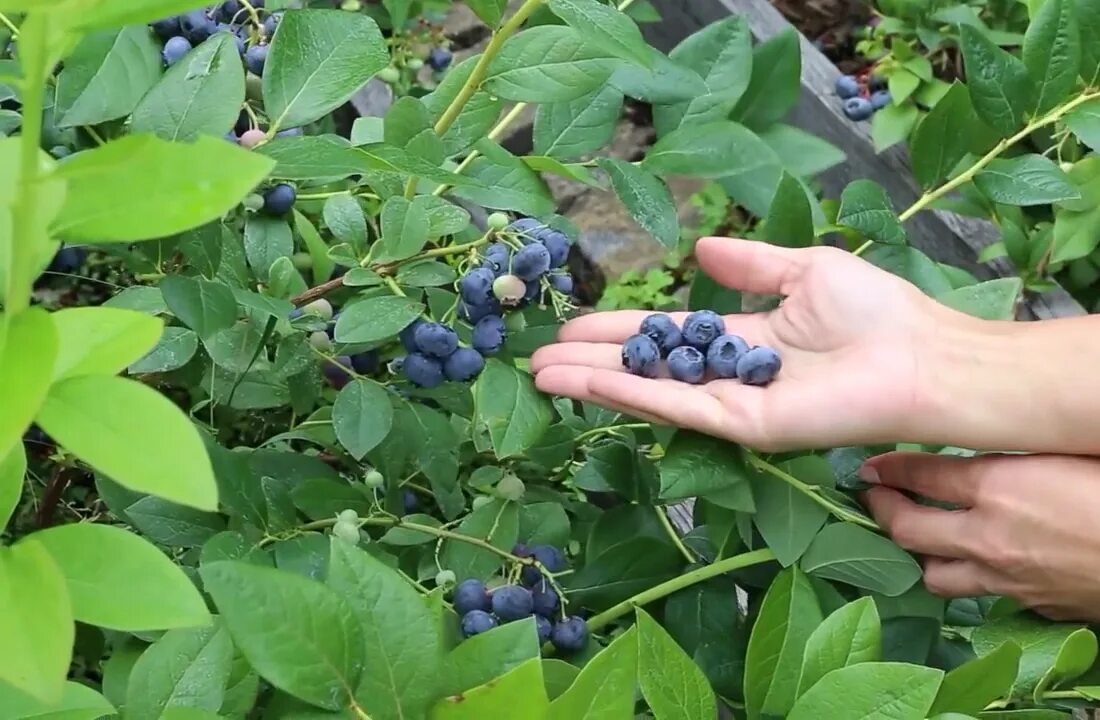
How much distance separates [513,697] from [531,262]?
37 centimetres

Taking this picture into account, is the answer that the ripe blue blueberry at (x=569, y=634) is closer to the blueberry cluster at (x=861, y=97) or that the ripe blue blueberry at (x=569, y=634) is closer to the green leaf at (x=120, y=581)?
the green leaf at (x=120, y=581)

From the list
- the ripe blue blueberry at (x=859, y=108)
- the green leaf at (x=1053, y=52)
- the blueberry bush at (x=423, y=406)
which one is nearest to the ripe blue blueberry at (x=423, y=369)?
the blueberry bush at (x=423, y=406)

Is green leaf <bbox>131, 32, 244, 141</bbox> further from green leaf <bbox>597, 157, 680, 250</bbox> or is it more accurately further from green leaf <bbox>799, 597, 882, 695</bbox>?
green leaf <bbox>799, 597, 882, 695</bbox>

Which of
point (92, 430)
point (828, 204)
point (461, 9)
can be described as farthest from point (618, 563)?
point (461, 9)

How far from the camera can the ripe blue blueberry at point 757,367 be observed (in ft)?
2.91

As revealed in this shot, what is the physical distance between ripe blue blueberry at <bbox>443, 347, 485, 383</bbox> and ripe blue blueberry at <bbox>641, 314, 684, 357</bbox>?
194mm

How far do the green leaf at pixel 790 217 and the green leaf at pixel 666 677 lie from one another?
17.5 inches

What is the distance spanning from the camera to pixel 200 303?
693mm

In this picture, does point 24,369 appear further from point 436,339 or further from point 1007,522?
Answer: point 1007,522

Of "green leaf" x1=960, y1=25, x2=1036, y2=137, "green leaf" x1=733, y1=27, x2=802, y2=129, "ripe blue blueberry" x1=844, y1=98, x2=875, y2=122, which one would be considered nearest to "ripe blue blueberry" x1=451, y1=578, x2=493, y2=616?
"green leaf" x1=733, y1=27, x2=802, y2=129

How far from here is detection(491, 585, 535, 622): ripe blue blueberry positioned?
791 mm

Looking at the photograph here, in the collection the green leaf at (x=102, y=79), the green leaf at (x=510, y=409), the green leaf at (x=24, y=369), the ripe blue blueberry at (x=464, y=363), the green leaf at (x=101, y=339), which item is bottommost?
the green leaf at (x=510, y=409)

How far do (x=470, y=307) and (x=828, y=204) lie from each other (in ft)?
3.64

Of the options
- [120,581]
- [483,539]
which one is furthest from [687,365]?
[120,581]
